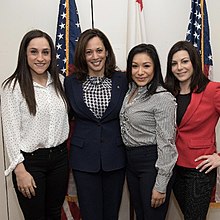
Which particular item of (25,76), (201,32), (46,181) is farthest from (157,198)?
(201,32)

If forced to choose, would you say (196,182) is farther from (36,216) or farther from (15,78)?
(15,78)

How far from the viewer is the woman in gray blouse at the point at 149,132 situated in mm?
1682

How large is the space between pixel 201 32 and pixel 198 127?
3.05 feet

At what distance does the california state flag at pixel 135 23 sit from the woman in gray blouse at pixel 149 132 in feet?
2.11

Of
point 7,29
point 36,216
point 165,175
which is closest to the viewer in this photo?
point 165,175

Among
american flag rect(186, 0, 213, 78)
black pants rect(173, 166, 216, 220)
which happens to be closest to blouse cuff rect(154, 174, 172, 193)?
black pants rect(173, 166, 216, 220)

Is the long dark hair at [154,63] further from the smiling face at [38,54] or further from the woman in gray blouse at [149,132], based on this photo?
the smiling face at [38,54]

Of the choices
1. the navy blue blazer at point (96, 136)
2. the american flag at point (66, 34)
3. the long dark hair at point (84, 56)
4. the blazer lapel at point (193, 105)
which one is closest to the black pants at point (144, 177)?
the navy blue blazer at point (96, 136)

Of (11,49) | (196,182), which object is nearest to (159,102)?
(196,182)

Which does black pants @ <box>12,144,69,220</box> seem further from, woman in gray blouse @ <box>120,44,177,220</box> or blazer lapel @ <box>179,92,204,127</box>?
blazer lapel @ <box>179,92,204,127</box>

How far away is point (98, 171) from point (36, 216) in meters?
0.47

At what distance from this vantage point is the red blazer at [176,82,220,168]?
5.68 feet

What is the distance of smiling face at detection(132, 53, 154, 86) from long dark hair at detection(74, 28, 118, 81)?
24 cm

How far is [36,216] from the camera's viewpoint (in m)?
1.87
